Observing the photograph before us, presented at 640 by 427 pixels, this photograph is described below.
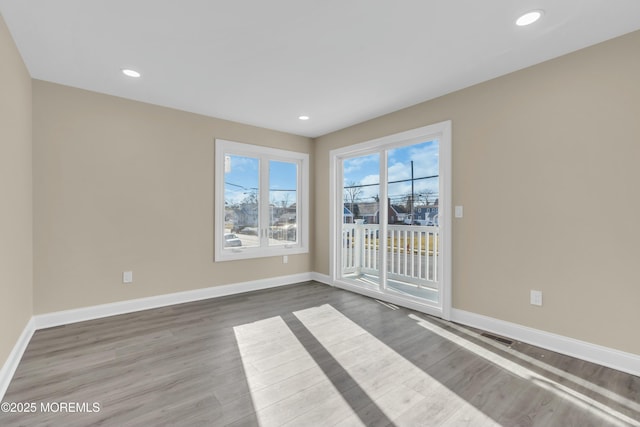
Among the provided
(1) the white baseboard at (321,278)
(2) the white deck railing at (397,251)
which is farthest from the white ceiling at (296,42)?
(1) the white baseboard at (321,278)

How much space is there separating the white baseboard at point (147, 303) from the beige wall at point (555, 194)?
2770 mm

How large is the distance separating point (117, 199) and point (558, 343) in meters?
4.65

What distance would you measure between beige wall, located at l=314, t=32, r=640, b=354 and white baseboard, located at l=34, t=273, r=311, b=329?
2770 millimetres

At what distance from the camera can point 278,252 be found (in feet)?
15.9

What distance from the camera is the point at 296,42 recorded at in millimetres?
2334

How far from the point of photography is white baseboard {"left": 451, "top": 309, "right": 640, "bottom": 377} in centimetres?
222

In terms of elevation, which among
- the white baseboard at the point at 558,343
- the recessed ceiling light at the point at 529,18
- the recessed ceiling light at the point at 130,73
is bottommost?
the white baseboard at the point at 558,343

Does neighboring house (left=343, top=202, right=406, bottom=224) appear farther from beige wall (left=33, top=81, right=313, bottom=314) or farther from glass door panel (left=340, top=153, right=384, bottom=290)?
beige wall (left=33, top=81, right=313, bottom=314)

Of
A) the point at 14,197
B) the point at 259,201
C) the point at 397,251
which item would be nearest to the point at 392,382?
the point at 397,251

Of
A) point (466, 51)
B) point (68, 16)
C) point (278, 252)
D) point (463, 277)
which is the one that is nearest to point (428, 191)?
point (463, 277)

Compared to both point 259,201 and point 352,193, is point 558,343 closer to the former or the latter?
point 352,193

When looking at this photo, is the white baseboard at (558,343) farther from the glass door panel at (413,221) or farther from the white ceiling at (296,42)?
the white ceiling at (296,42)

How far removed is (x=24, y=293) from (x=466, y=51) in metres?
4.39

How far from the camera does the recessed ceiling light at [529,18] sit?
6.56 feet
